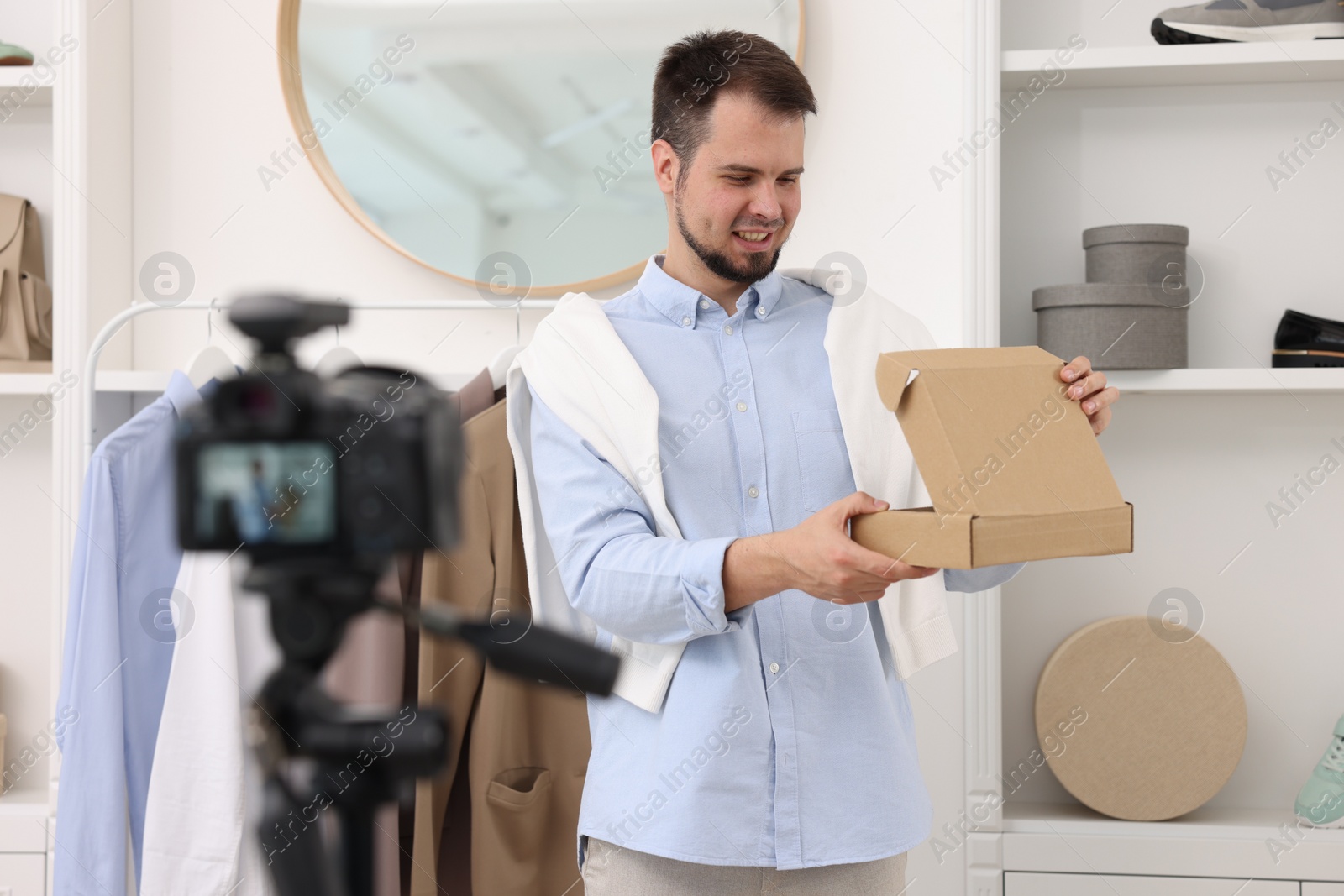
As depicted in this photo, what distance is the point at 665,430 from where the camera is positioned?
1181mm

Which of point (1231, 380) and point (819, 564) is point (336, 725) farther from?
point (1231, 380)

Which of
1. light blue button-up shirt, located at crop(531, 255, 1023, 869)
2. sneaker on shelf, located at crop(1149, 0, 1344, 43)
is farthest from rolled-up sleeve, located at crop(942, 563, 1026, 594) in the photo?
sneaker on shelf, located at crop(1149, 0, 1344, 43)

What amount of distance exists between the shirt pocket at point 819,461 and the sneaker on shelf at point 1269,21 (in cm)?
101

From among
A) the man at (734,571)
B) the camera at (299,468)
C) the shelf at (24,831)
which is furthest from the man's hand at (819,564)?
the shelf at (24,831)

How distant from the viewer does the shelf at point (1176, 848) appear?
63.2 inches

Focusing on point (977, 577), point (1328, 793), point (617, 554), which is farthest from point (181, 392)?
point (1328, 793)

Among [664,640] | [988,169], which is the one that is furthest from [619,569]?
[988,169]

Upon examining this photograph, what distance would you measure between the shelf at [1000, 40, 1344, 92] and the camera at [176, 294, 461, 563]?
1.52 m

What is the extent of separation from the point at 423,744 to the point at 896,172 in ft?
5.12

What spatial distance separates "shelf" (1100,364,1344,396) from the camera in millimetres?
1584

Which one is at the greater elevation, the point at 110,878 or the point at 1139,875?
the point at 110,878

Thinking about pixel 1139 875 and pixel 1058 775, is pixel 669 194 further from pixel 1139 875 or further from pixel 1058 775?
pixel 1139 875

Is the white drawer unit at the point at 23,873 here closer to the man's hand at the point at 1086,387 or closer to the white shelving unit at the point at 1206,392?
the white shelving unit at the point at 1206,392

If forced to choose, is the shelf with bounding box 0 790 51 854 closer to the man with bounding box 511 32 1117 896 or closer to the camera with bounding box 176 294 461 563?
the man with bounding box 511 32 1117 896
